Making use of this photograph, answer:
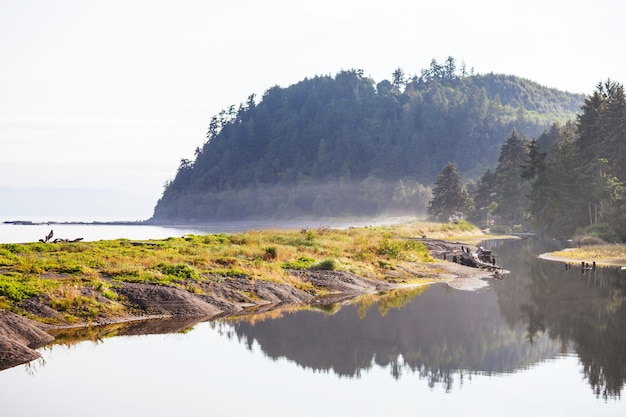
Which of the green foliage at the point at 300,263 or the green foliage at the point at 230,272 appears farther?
the green foliage at the point at 300,263

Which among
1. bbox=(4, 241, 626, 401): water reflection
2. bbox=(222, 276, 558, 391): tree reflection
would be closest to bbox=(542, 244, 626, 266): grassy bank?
bbox=(4, 241, 626, 401): water reflection

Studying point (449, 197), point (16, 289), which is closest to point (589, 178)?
point (449, 197)

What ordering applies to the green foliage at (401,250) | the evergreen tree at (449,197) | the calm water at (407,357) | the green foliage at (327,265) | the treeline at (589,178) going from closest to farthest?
the calm water at (407,357)
the green foliage at (327,265)
the green foliage at (401,250)
the treeline at (589,178)
the evergreen tree at (449,197)

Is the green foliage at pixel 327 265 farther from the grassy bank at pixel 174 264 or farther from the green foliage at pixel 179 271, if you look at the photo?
the green foliage at pixel 179 271

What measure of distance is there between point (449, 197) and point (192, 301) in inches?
5615

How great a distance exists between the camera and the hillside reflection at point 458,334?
112ft

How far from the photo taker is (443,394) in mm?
29141

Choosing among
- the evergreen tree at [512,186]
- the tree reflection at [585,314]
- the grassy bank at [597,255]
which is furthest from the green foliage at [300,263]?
the evergreen tree at [512,186]

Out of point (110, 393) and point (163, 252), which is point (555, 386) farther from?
point (163, 252)

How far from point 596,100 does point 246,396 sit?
389ft

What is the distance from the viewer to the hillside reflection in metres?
34.0

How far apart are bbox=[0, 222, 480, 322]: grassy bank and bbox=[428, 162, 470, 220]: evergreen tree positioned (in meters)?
103

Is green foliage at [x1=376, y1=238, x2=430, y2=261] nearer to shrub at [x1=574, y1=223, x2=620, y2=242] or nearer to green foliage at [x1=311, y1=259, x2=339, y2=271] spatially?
green foliage at [x1=311, y1=259, x2=339, y2=271]

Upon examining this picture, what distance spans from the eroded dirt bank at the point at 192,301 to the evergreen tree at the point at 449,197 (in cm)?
11720
